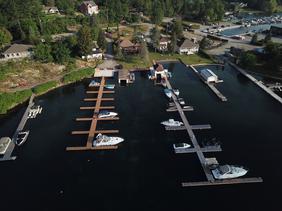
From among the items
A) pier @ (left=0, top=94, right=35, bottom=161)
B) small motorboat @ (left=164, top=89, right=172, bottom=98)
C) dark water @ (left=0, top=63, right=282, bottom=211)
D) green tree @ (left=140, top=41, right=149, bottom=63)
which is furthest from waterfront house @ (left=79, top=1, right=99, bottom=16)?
small motorboat @ (left=164, top=89, right=172, bottom=98)

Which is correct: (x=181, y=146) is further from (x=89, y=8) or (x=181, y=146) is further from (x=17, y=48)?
(x=89, y=8)

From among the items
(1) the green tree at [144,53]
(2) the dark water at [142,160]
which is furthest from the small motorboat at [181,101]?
(1) the green tree at [144,53]

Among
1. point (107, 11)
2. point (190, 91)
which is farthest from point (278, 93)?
point (107, 11)

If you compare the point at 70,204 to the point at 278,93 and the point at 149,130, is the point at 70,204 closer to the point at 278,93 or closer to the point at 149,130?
the point at 149,130

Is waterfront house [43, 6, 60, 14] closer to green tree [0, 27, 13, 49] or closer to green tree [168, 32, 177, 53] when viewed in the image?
green tree [0, 27, 13, 49]

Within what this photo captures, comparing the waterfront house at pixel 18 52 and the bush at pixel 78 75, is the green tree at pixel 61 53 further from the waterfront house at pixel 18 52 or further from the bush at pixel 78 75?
the waterfront house at pixel 18 52

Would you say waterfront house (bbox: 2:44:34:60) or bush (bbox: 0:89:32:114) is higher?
waterfront house (bbox: 2:44:34:60)
